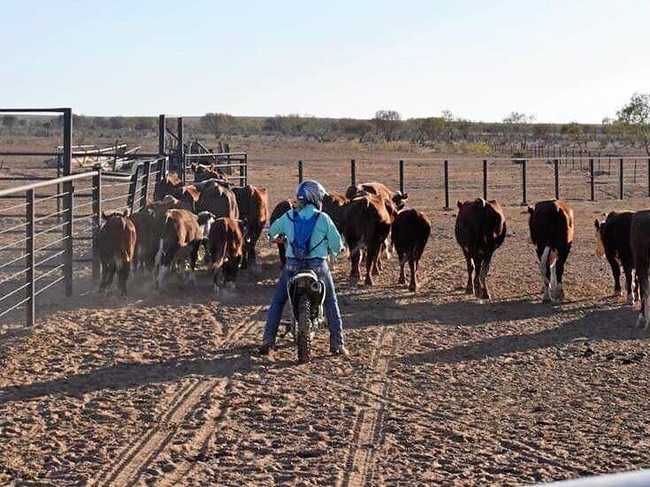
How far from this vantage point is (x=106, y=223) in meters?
12.6

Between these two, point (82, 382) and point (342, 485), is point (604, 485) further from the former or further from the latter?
point (82, 382)

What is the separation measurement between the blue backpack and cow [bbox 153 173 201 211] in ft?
20.8

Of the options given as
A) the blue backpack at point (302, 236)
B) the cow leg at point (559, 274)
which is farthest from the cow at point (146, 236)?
the cow leg at point (559, 274)

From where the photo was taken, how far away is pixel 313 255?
9.44 metres

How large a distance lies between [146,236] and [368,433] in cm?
753

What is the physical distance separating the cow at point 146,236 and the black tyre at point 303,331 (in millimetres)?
4973

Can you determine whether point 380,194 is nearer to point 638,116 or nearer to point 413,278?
point 413,278

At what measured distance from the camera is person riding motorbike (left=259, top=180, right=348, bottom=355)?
30.8ft

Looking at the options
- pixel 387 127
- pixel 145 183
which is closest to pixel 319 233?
pixel 145 183

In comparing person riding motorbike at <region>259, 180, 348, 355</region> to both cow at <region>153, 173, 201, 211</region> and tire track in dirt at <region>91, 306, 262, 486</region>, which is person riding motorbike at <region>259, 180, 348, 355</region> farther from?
cow at <region>153, 173, 201, 211</region>

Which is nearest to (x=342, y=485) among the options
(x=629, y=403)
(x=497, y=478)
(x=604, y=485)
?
(x=497, y=478)

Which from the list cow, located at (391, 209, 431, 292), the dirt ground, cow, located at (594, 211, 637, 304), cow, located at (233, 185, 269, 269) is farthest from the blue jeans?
cow, located at (233, 185, 269, 269)

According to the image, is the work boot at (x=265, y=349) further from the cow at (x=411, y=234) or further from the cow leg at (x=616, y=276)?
the cow leg at (x=616, y=276)

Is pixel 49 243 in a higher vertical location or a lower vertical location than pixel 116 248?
lower
